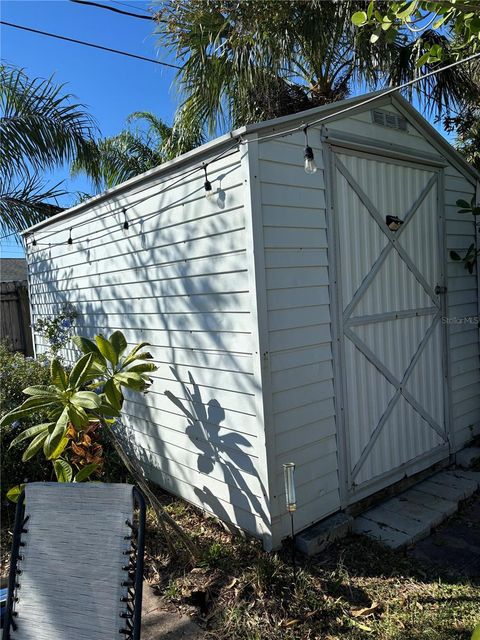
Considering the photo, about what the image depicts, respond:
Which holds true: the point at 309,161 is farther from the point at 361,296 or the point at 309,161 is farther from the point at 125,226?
the point at 125,226

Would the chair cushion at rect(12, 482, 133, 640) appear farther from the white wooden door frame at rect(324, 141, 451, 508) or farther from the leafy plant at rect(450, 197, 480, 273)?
the leafy plant at rect(450, 197, 480, 273)

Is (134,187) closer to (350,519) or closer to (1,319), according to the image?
(350,519)

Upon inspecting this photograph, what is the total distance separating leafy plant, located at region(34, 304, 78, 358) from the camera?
5.19m

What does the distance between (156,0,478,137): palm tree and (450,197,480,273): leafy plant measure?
5.11 ft

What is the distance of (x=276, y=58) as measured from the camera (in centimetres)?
541

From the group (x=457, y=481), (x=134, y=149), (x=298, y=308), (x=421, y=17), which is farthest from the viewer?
(x=134, y=149)

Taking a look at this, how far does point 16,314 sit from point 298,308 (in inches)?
295

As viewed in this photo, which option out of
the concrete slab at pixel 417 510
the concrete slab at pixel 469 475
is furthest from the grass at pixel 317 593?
the concrete slab at pixel 469 475

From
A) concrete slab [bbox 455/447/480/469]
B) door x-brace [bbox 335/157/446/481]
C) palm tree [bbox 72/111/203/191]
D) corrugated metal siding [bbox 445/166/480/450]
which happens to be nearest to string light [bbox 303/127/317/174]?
door x-brace [bbox 335/157/446/481]

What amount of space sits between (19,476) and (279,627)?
2635 millimetres

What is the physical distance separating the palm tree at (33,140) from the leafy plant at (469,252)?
598 cm

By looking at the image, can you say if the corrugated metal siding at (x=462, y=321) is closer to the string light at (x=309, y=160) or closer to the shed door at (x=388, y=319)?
the shed door at (x=388, y=319)

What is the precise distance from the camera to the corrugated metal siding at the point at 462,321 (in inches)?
167

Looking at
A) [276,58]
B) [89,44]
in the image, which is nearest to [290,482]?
[276,58]
